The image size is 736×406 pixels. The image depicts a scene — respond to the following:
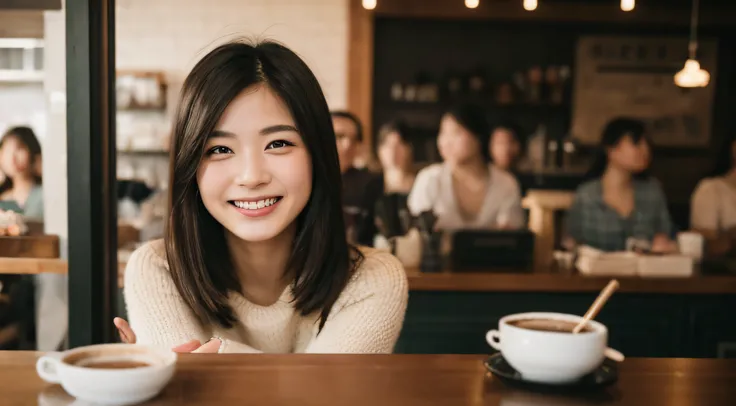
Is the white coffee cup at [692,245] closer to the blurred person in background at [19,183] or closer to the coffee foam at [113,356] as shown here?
the blurred person in background at [19,183]

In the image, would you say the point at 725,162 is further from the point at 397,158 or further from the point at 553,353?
the point at 553,353

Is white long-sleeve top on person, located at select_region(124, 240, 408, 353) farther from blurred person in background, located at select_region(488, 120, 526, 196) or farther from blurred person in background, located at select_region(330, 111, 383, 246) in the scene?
blurred person in background, located at select_region(488, 120, 526, 196)

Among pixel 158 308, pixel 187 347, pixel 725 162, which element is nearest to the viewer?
pixel 187 347

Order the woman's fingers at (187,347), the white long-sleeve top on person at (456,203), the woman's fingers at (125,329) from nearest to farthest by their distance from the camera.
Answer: the woman's fingers at (187,347), the woman's fingers at (125,329), the white long-sleeve top on person at (456,203)

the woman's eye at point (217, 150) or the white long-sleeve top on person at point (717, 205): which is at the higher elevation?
the woman's eye at point (217, 150)

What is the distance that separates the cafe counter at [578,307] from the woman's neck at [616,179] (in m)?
0.61

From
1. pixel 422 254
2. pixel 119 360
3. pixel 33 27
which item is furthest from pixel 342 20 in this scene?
pixel 119 360

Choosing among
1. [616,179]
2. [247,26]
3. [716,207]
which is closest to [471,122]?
[616,179]

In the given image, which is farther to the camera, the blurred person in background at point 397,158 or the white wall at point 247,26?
the white wall at point 247,26

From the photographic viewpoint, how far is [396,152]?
176 inches

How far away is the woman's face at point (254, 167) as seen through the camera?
1119 millimetres

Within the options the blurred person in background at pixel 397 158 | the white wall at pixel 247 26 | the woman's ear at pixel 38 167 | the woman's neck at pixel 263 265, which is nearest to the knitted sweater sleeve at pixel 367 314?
the woman's neck at pixel 263 265

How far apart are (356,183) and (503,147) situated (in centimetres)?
124

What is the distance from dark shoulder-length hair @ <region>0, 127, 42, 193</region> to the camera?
1519 mm
